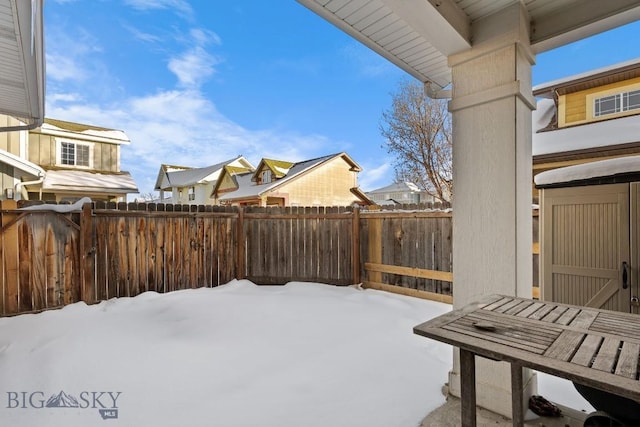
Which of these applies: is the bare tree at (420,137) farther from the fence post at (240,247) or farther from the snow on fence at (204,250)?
the fence post at (240,247)

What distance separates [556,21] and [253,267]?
511 centimetres

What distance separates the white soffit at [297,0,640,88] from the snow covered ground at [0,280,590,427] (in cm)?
242

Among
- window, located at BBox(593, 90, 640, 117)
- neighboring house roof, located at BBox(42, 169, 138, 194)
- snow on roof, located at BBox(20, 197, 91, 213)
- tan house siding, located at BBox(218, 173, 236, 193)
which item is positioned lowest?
snow on roof, located at BBox(20, 197, 91, 213)

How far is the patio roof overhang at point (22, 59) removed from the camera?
2424 mm

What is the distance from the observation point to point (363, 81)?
2842cm

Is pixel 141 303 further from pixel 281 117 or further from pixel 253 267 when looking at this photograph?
pixel 281 117

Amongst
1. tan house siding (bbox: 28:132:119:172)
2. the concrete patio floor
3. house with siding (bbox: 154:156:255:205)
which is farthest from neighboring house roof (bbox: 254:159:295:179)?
the concrete patio floor

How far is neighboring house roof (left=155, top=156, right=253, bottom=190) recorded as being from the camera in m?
20.5

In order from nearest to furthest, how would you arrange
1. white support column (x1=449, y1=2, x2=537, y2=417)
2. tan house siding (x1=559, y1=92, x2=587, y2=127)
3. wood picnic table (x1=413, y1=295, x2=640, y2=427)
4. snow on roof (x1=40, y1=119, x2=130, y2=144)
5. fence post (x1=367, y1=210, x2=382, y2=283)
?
1. wood picnic table (x1=413, y1=295, x2=640, y2=427)
2. white support column (x1=449, y1=2, x2=537, y2=417)
3. fence post (x1=367, y1=210, x2=382, y2=283)
4. tan house siding (x1=559, y1=92, x2=587, y2=127)
5. snow on roof (x1=40, y1=119, x2=130, y2=144)

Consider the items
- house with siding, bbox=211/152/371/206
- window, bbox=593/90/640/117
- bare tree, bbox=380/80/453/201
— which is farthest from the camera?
house with siding, bbox=211/152/371/206

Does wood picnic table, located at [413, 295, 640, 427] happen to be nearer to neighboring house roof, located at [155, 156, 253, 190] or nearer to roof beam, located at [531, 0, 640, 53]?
roof beam, located at [531, 0, 640, 53]

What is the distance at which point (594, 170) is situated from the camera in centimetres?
250

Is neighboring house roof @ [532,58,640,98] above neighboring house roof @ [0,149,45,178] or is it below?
above

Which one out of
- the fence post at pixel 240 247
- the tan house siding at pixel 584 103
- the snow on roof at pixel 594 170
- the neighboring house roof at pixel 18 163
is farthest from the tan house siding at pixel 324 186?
the snow on roof at pixel 594 170
